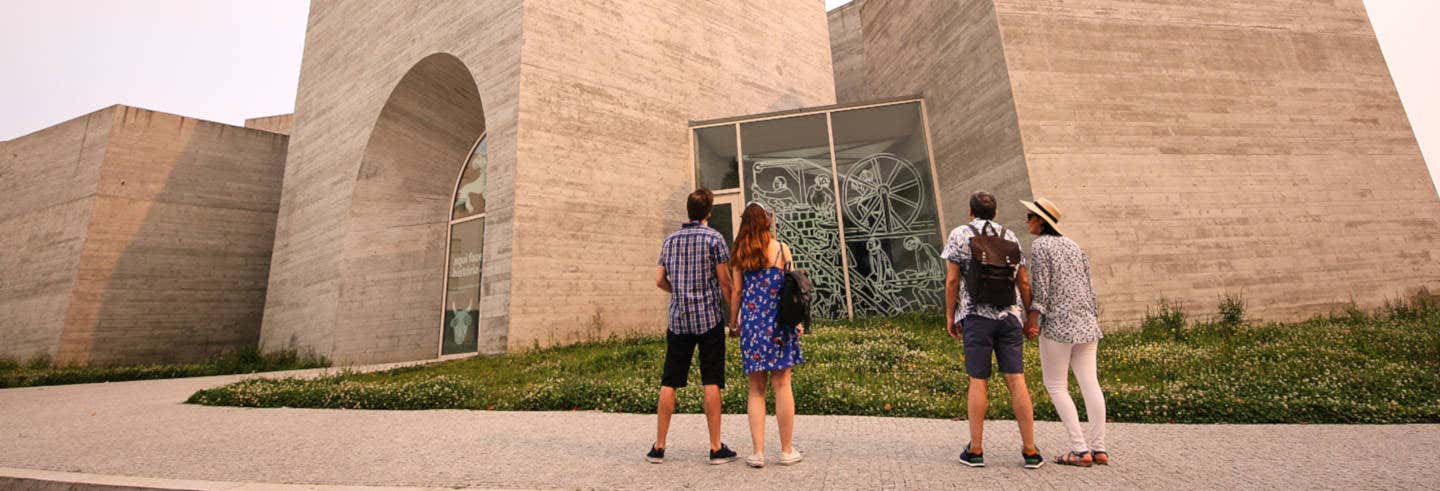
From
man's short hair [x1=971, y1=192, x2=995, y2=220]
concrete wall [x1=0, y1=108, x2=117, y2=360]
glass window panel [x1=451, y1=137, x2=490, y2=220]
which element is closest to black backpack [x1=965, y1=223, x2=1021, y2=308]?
man's short hair [x1=971, y1=192, x2=995, y2=220]

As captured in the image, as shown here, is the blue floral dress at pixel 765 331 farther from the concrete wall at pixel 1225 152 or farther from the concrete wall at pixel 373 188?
the concrete wall at pixel 373 188

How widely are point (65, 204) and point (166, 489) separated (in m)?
19.1

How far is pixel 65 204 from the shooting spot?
16.0 m

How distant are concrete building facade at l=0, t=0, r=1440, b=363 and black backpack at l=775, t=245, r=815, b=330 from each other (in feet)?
26.3

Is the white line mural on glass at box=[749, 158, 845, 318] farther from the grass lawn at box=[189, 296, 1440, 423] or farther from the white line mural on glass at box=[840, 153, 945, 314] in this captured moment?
the grass lawn at box=[189, 296, 1440, 423]

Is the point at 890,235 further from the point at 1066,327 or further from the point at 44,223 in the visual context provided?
the point at 44,223

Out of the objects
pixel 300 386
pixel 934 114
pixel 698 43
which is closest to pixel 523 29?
pixel 698 43

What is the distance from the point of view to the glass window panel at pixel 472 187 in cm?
1433

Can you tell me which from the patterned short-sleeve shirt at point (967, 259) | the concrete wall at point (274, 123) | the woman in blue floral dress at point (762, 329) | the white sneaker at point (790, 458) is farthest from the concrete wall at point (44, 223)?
the patterned short-sleeve shirt at point (967, 259)

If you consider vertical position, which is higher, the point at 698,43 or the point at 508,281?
the point at 698,43

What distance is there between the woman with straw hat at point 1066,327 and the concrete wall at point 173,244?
1940 cm

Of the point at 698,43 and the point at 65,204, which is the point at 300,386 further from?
the point at 65,204

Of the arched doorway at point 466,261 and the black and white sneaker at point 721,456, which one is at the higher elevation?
the arched doorway at point 466,261

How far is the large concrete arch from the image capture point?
13.7 metres
